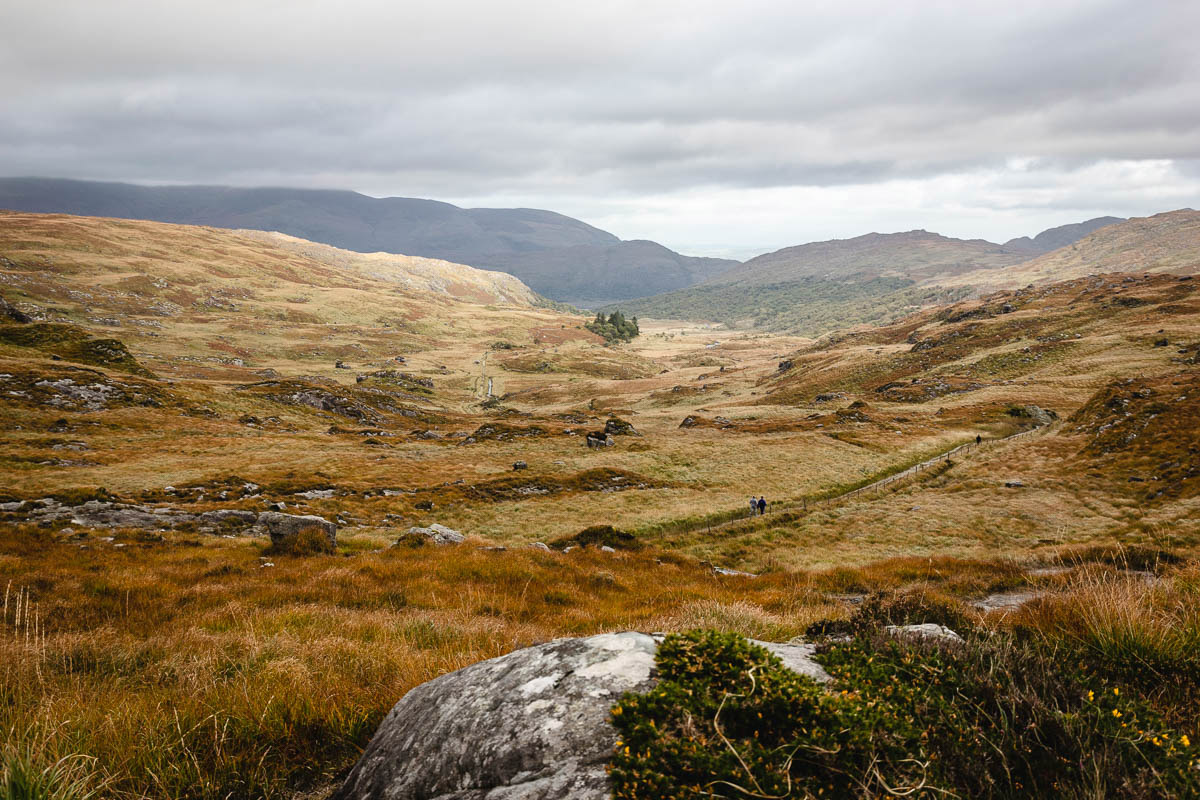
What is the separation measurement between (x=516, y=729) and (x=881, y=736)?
2445 millimetres

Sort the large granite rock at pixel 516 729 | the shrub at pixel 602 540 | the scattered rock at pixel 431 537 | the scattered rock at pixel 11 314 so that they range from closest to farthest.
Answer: the large granite rock at pixel 516 729, the scattered rock at pixel 431 537, the shrub at pixel 602 540, the scattered rock at pixel 11 314

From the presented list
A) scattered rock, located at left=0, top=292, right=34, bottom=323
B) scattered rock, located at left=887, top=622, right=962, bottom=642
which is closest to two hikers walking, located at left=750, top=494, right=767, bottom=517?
scattered rock, located at left=887, top=622, right=962, bottom=642

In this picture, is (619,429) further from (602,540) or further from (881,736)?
(881,736)

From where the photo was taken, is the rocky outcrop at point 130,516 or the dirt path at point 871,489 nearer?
the rocky outcrop at point 130,516

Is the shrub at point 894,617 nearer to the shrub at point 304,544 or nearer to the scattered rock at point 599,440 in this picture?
the shrub at point 304,544

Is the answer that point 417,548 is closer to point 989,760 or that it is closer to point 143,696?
point 143,696

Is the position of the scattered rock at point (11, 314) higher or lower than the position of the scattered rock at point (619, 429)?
higher

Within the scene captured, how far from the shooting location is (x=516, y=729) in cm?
380

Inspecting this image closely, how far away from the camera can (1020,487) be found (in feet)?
121

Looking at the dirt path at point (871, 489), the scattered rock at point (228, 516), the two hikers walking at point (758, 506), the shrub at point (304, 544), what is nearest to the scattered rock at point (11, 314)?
the scattered rock at point (228, 516)

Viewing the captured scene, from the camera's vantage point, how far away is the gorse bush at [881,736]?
302 centimetres

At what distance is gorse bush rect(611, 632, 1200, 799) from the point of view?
3.02m

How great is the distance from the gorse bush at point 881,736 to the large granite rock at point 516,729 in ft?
0.87

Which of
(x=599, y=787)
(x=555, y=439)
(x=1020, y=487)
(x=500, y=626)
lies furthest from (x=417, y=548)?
(x=555, y=439)
